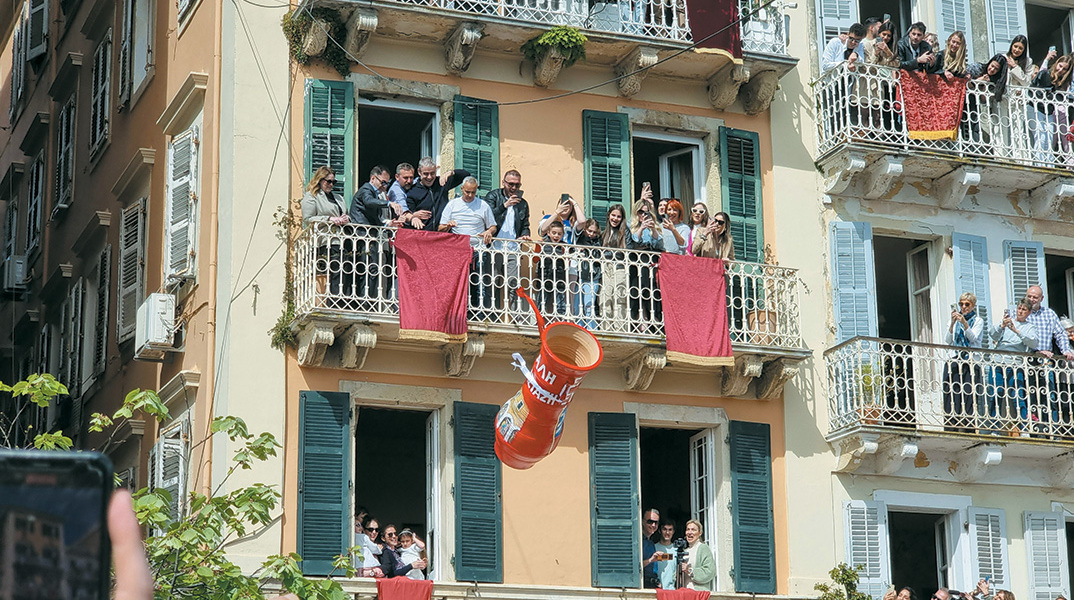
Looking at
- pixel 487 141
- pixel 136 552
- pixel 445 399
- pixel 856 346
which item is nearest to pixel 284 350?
pixel 445 399

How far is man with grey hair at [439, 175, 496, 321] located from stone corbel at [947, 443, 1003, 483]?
622 cm

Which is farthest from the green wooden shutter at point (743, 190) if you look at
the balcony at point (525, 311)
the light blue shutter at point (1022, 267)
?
the light blue shutter at point (1022, 267)

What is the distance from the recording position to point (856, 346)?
1866cm

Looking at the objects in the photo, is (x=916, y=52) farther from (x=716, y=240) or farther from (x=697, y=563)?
(x=697, y=563)

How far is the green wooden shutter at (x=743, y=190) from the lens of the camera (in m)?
19.2

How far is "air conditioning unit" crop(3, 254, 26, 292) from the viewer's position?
26.9 m

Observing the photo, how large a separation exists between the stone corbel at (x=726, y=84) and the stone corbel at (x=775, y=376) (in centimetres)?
335

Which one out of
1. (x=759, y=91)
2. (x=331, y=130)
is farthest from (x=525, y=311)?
(x=759, y=91)

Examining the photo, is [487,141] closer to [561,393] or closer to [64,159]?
[561,393]

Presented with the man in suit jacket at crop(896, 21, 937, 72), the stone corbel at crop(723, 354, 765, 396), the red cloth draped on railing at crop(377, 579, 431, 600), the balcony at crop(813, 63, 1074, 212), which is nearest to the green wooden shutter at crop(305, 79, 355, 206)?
the red cloth draped on railing at crop(377, 579, 431, 600)

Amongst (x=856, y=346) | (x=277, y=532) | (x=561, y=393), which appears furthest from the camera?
(x=856, y=346)

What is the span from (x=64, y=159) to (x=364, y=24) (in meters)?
9.88

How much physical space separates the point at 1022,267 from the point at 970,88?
2.42m

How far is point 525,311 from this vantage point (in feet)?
56.6
